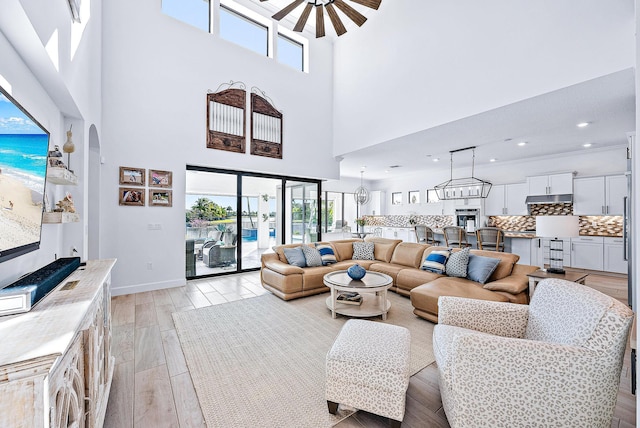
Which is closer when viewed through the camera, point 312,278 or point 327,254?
point 312,278

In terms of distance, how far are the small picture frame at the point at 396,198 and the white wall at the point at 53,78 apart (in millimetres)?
9077

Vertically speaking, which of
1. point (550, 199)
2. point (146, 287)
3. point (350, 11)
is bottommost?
point (146, 287)

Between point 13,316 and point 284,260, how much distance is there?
355 centimetres

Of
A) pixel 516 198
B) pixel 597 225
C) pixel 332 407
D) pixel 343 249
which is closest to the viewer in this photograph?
pixel 332 407

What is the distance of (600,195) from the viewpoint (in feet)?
19.2

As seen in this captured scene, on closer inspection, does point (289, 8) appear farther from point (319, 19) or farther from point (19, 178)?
point (19, 178)

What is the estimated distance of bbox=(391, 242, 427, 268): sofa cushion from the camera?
4.56 metres

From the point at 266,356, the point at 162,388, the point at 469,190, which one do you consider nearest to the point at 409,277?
the point at 266,356

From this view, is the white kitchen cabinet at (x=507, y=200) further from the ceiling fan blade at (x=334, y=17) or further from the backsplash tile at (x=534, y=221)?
the ceiling fan blade at (x=334, y=17)

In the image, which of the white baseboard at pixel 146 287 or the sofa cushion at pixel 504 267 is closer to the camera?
the sofa cushion at pixel 504 267

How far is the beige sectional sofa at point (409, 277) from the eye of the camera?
10.3 ft

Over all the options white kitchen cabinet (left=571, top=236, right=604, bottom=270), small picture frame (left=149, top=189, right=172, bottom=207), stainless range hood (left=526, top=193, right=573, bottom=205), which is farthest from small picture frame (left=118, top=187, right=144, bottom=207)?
white kitchen cabinet (left=571, top=236, right=604, bottom=270)

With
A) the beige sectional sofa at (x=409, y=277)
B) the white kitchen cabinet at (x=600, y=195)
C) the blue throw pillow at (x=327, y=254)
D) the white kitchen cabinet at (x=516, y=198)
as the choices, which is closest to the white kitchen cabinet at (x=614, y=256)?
the white kitchen cabinet at (x=600, y=195)

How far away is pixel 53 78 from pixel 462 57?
15.5ft
